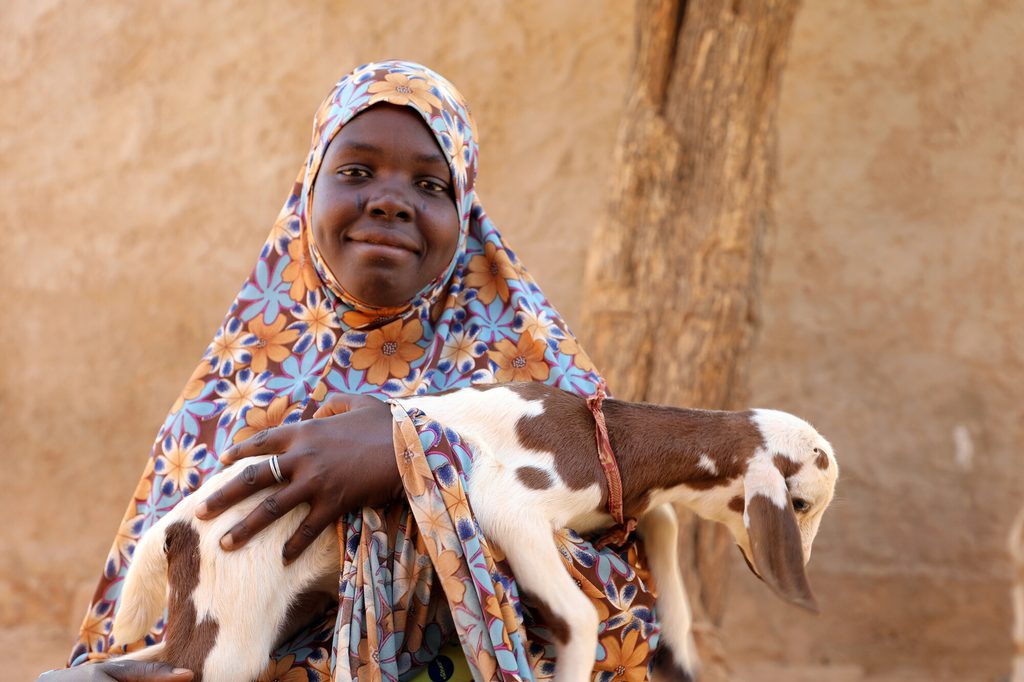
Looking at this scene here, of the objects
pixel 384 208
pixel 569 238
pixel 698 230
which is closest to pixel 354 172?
pixel 384 208

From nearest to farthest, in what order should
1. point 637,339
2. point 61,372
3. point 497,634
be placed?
point 497,634 → point 637,339 → point 61,372

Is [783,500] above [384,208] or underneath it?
underneath

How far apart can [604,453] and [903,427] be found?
3778 mm

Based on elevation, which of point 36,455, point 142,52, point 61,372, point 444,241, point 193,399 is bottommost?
point 36,455

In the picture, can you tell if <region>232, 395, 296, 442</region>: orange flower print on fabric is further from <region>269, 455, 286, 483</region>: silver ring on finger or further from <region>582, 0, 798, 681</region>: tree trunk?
<region>582, 0, 798, 681</region>: tree trunk

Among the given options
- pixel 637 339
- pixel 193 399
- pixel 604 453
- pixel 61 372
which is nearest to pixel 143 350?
pixel 61 372

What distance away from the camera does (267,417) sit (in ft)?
6.54

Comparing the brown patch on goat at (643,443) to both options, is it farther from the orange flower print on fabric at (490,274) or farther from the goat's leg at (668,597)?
the orange flower print on fabric at (490,274)

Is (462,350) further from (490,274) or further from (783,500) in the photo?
(783,500)

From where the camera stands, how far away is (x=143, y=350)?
545 cm

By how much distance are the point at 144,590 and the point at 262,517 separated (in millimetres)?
287

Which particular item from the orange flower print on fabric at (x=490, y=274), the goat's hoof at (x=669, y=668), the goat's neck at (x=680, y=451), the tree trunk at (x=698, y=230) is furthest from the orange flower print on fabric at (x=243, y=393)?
the tree trunk at (x=698, y=230)

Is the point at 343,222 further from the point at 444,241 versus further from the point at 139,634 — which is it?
the point at 139,634

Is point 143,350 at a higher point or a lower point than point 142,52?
lower
